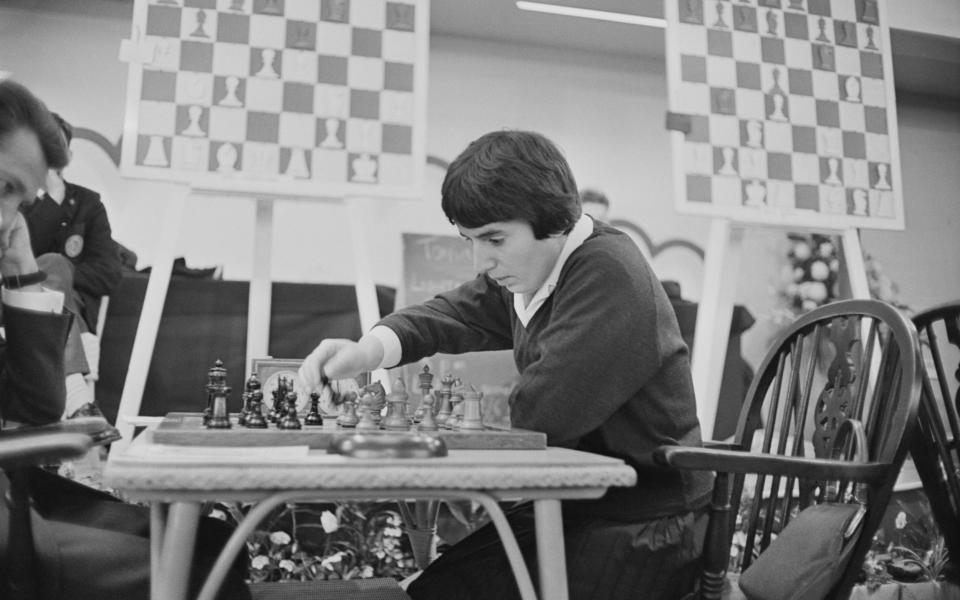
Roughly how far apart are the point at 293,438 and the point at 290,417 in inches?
8.2

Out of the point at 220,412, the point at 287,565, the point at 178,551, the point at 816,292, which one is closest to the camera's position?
the point at 178,551

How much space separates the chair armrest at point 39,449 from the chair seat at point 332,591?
27.5 inches

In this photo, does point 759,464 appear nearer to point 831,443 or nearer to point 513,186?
point 831,443

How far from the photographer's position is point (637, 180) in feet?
18.4

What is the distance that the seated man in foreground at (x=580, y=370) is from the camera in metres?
1.27

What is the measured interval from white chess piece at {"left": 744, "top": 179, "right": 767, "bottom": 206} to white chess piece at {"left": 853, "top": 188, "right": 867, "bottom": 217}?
41 centimetres

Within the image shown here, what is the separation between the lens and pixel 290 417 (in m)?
1.29

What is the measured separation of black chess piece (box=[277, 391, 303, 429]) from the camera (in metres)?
1.26

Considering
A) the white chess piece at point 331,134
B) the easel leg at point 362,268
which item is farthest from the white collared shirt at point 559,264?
the white chess piece at point 331,134

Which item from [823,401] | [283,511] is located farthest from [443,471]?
[283,511]

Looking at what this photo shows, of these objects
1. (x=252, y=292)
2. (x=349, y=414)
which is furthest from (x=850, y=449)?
(x=252, y=292)

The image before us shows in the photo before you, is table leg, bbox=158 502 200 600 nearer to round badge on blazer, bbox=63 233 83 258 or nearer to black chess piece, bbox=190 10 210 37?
black chess piece, bbox=190 10 210 37

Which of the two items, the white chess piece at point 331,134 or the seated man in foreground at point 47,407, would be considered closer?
the seated man in foreground at point 47,407

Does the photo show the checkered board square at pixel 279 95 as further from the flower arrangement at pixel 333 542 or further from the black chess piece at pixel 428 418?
the black chess piece at pixel 428 418
